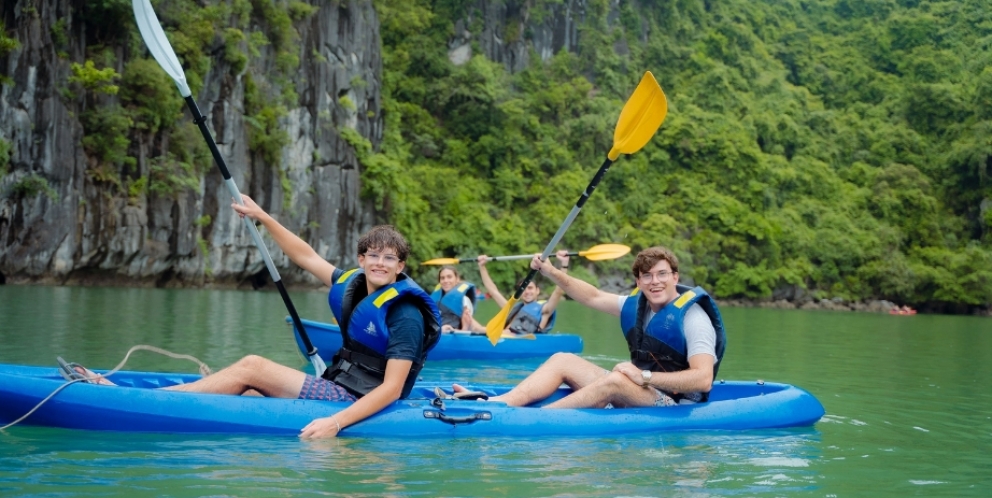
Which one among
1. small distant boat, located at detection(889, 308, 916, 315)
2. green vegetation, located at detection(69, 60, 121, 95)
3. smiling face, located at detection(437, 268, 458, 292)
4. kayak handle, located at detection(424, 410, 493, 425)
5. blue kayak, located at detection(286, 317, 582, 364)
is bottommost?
small distant boat, located at detection(889, 308, 916, 315)

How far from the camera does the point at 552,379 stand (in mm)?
5086

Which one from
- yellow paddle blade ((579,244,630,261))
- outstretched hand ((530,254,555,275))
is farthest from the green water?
yellow paddle blade ((579,244,630,261))

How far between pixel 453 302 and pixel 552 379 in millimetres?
5425

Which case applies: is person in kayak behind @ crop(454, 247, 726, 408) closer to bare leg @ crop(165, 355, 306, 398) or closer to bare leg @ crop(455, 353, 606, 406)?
bare leg @ crop(455, 353, 606, 406)

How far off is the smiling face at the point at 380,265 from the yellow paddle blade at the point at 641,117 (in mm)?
2868

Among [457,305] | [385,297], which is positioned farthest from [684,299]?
[457,305]

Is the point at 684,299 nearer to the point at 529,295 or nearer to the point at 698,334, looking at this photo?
the point at 698,334

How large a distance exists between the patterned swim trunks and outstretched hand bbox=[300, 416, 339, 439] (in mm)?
204

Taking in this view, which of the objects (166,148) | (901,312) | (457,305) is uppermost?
(166,148)

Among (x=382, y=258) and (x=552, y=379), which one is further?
(x=552, y=379)

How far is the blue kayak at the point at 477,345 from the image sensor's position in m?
8.70

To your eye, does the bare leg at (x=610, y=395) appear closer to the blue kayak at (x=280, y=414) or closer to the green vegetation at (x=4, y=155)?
the blue kayak at (x=280, y=414)

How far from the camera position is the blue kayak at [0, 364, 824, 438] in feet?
14.4

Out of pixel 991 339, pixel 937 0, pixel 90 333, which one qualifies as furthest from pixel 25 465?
pixel 937 0
